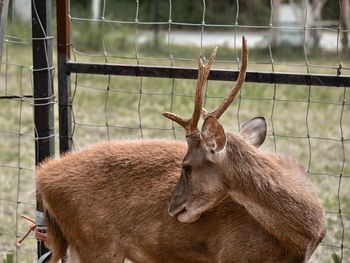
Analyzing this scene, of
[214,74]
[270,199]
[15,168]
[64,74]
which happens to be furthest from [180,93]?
[270,199]

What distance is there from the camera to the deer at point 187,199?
4.48 m

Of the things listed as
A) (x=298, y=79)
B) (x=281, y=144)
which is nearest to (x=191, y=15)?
(x=281, y=144)

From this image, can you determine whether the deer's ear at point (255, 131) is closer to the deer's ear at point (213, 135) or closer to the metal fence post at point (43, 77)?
the deer's ear at point (213, 135)

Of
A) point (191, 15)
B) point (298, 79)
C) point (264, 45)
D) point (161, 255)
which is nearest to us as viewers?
point (161, 255)

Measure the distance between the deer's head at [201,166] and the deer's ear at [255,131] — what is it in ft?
0.69

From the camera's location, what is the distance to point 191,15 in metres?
26.2

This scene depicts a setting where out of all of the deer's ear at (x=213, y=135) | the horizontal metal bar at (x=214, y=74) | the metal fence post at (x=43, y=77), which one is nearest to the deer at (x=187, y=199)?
the deer's ear at (x=213, y=135)

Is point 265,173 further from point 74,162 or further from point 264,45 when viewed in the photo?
point 264,45

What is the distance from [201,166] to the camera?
452 centimetres

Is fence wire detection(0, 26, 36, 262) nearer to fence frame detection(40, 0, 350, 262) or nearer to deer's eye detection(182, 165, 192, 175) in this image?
fence frame detection(40, 0, 350, 262)

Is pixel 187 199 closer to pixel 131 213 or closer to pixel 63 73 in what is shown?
pixel 131 213

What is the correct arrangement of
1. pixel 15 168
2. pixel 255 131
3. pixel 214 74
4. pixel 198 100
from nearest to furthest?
pixel 198 100
pixel 255 131
pixel 214 74
pixel 15 168

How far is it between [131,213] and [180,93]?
8481 mm

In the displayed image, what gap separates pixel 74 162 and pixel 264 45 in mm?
16687
